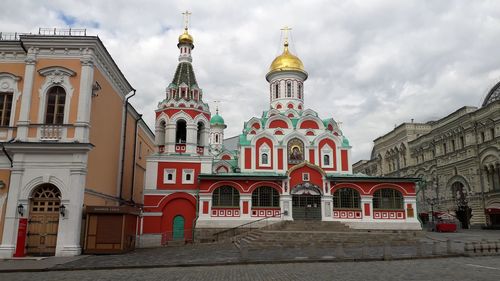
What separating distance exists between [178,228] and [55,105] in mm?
11979

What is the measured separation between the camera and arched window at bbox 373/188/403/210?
28984 millimetres

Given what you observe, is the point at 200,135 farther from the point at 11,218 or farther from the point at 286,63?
the point at 11,218

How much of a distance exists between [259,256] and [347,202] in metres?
13.6

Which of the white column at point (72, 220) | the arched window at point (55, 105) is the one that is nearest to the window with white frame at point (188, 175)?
the white column at point (72, 220)

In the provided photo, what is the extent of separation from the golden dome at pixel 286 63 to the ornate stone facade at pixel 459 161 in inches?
724

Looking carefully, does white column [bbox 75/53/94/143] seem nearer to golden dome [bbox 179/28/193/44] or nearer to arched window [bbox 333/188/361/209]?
golden dome [bbox 179/28/193/44]

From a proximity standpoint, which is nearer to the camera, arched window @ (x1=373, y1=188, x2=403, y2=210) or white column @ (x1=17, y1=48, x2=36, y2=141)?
white column @ (x1=17, y1=48, x2=36, y2=141)

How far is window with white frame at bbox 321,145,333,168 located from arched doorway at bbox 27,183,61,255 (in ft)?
60.8

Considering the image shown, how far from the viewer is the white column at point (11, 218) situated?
1734 cm

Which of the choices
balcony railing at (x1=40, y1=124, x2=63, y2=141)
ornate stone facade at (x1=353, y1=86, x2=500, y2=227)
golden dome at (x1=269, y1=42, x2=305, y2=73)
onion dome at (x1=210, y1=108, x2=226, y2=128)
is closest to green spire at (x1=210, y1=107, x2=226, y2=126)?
onion dome at (x1=210, y1=108, x2=226, y2=128)

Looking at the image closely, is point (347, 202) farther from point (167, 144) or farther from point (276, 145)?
point (167, 144)

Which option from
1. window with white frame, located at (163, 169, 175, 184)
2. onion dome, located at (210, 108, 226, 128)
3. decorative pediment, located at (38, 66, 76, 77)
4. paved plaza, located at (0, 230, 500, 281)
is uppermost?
onion dome, located at (210, 108, 226, 128)

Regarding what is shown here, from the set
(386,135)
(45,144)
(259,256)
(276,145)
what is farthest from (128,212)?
(386,135)

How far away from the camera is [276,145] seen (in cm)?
3089
